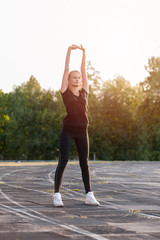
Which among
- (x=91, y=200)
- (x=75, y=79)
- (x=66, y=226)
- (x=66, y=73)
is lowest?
(x=66, y=226)

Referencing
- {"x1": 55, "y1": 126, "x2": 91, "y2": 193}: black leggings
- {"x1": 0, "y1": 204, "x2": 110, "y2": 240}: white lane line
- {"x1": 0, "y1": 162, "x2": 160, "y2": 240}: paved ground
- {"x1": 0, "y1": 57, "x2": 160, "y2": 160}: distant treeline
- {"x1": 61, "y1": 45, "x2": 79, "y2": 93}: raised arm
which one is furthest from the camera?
{"x1": 0, "y1": 57, "x2": 160, "y2": 160}: distant treeline

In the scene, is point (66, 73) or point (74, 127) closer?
point (74, 127)

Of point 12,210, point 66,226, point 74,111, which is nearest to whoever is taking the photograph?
point 66,226

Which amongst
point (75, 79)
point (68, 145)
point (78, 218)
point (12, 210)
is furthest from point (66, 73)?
point (78, 218)

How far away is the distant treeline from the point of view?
72.1m

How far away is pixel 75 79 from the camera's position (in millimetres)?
8422

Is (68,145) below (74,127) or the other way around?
below

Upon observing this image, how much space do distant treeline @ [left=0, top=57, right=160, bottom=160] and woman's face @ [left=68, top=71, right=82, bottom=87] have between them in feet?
195

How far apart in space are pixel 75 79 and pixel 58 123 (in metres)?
64.6

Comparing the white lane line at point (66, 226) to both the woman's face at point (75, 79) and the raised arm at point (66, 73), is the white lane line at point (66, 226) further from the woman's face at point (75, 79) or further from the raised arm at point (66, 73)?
the woman's face at point (75, 79)

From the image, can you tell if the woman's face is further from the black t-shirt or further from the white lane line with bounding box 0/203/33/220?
the white lane line with bounding box 0/203/33/220

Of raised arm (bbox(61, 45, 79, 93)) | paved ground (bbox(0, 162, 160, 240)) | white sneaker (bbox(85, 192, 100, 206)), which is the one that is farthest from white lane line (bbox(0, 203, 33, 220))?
raised arm (bbox(61, 45, 79, 93))

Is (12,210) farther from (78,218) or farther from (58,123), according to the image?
(58,123)

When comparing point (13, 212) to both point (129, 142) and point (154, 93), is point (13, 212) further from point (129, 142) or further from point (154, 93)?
point (129, 142)
